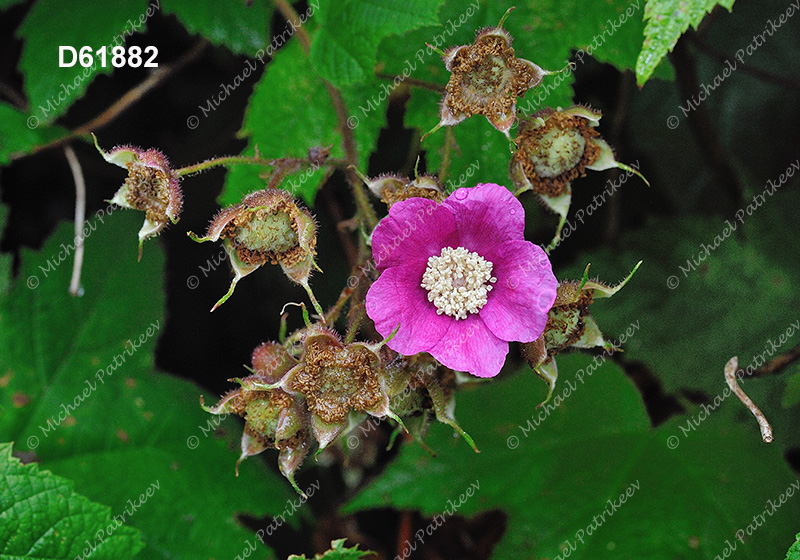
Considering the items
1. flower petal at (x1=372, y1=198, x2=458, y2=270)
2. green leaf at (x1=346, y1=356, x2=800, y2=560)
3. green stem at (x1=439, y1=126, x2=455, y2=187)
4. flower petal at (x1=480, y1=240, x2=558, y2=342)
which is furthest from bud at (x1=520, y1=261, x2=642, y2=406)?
green leaf at (x1=346, y1=356, x2=800, y2=560)

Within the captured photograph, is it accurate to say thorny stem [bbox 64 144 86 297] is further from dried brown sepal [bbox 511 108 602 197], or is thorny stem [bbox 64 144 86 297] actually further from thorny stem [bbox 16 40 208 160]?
dried brown sepal [bbox 511 108 602 197]

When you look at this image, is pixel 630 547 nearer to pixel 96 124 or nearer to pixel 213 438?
pixel 213 438

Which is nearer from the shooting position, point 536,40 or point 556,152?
point 556,152

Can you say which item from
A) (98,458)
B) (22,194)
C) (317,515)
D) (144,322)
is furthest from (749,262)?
(22,194)

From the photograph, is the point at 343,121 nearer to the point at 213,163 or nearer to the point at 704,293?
the point at 213,163

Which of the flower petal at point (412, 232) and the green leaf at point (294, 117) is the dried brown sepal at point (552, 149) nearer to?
the flower petal at point (412, 232)

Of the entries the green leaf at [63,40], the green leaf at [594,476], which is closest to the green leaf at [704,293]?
the green leaf at [594,476]

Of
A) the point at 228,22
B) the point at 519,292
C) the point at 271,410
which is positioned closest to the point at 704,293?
the point at 519,292
